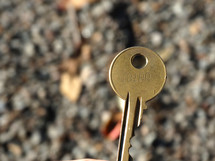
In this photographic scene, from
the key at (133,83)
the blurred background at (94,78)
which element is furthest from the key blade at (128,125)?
the blurred background at (94,78)

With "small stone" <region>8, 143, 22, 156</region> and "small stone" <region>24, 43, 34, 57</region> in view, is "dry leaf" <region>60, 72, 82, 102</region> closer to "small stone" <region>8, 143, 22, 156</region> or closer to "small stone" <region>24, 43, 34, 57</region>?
"small stone" <region>24, 43, 34, 57</region>

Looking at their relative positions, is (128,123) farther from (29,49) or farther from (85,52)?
(29,49)

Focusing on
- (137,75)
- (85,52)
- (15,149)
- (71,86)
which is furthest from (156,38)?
(137,75)

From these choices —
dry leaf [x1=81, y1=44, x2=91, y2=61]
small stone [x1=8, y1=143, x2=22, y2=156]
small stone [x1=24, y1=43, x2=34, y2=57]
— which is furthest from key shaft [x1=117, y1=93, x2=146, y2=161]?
small stone [x1=24, y1=43, x2=34, y2=57]

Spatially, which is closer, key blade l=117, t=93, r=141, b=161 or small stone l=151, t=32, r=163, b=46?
key blade l=117, t=93, r=141, b=161

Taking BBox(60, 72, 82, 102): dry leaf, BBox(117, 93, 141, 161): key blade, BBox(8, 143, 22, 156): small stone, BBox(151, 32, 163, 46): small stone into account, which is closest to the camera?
BBox(117, 93, 141, 161): key blade

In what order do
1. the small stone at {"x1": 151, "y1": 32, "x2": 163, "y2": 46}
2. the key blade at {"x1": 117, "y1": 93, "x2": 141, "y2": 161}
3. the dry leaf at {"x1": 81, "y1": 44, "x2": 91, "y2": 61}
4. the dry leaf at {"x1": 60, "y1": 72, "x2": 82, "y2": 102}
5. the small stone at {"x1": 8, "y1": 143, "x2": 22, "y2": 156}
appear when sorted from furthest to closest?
the small stone at {"x1": 151, "y1": 32, "x2": 163, "y2": 46} → the dry leaf at {"x1": 81, "y1": 44, "x2": 91, "y2": 61} → the dry leaf at {"x1": 60, "y1": 72, "x2": 82, "y2": 102} → the small stone at {"x1": 8, "y1": 143, "x2": 22, "y2": 156} → the key blade at {"x1": 117, "y1": 93, "x2": 141, "y2": 161}

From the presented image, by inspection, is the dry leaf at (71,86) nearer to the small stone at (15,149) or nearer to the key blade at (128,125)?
the small stone at (15,149)
